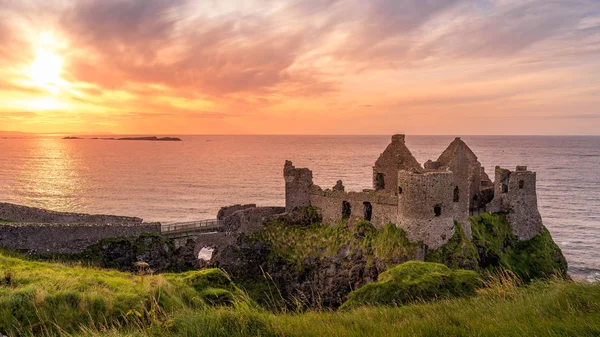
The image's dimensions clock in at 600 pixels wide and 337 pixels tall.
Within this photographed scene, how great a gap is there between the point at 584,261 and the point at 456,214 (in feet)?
77.3

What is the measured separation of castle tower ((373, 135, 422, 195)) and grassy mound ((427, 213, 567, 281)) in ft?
19.5

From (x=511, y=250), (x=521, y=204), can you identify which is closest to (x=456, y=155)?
(x=521, y=204)

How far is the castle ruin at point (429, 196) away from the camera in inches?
971

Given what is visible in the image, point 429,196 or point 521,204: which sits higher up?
point 429,196

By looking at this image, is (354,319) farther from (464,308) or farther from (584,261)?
(584,261)

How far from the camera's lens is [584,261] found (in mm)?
40469

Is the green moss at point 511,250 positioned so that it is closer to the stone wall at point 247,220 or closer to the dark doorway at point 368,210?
the dark doorway at point 368,210

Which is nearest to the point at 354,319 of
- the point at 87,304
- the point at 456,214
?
the point at 87,304

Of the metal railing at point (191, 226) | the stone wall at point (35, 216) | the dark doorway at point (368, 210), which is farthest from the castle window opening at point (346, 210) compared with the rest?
the stone wall at point (35, 216)

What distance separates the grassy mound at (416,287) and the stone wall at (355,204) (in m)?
11.5

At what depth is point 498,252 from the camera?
91.3 ft

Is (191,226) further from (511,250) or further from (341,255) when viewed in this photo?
(511,250)

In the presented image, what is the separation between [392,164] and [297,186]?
767cm

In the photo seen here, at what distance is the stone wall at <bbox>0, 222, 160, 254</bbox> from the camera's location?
975 inches
